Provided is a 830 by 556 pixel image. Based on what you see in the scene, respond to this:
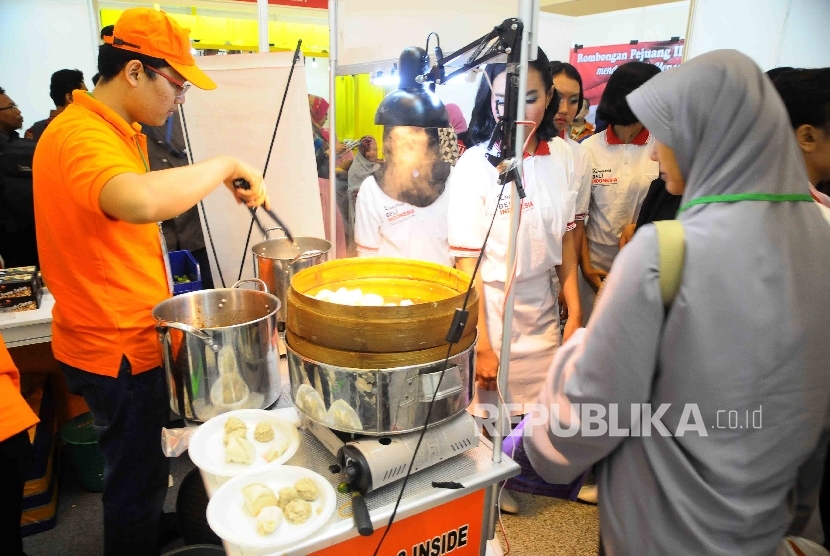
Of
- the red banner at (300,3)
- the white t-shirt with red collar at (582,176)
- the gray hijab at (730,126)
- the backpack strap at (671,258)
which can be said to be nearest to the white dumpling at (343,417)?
the backpack strap at (671,258)

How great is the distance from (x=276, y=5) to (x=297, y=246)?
4874 mm

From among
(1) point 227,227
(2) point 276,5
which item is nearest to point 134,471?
(1) point 227,227

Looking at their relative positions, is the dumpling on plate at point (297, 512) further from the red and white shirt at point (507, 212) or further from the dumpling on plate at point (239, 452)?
the red and white shirt at point (507, 212)

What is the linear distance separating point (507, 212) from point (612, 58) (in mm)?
3200

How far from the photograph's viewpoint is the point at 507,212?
6.01ft

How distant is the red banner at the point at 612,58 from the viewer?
392cm

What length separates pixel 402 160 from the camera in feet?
7.13

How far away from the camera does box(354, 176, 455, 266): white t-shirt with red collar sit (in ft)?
7.29

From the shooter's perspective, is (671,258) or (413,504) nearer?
(671,258)

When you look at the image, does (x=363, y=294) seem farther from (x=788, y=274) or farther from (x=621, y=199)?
(x=621, y=199)

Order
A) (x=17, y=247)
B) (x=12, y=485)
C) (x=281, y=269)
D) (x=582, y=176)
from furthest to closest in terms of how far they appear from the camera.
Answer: (x=17, y=247) < (x=582, y=176) < (x=281, y=269) < (x=12, y=485)

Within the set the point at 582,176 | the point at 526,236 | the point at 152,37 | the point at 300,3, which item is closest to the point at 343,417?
the point at 526,236
